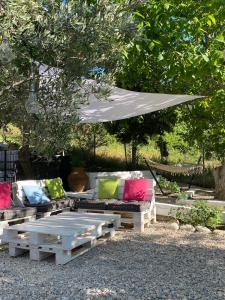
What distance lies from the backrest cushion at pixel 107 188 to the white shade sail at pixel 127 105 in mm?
993

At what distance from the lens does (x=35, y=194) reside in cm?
575

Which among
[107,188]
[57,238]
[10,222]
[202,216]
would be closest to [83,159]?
[107,188]

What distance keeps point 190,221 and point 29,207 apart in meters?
2.17

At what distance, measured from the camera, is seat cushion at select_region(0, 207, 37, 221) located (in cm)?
482

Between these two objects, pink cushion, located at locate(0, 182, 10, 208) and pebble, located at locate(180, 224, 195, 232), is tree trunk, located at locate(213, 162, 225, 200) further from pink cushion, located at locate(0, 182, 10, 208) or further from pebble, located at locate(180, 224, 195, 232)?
pink cushion, located at locate(0, 182, 10, 208)

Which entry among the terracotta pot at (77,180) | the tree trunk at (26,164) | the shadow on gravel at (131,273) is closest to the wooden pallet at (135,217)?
the shadow on gravel at (131,273)

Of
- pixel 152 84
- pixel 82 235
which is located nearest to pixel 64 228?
pixel 82 235

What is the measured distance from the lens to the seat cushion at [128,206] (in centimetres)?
Answer: 560

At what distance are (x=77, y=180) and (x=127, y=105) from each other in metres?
2.68

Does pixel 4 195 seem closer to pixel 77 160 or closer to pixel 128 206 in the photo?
pixel 128 206

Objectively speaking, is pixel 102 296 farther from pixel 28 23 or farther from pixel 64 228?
pixel 28 23

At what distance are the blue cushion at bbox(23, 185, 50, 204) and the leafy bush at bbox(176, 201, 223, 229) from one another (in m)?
1.88

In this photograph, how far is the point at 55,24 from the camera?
2586mm

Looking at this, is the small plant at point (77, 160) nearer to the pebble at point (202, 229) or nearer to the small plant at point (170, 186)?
the small plant at point (170, 186)
